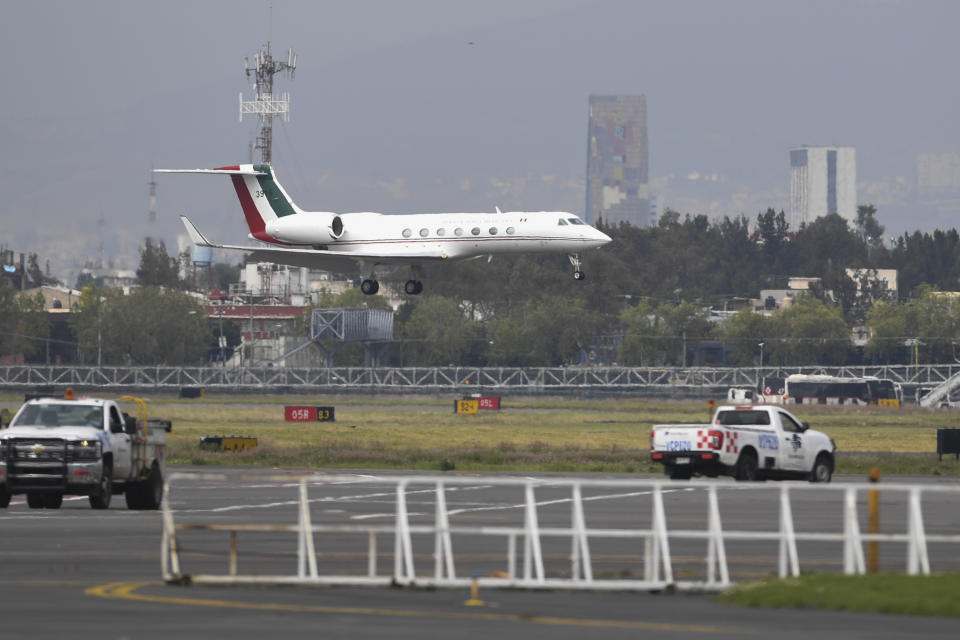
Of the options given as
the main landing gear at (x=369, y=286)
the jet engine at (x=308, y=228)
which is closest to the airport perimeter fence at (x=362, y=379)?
the jet engine at (x=308, y=228)

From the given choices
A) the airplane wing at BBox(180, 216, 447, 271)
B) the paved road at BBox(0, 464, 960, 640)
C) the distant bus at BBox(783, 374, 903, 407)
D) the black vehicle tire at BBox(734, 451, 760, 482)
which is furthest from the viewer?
the distant bus at BBox(783, 374, 903, 407)

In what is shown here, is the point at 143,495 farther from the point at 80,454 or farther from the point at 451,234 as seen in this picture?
the point at 451,234

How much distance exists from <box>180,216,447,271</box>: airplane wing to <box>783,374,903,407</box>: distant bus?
2569 inches

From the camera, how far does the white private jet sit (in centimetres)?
6944

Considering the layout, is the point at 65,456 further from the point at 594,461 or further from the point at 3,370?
the point at 3,370

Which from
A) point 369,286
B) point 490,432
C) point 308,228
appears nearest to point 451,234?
point 369,286

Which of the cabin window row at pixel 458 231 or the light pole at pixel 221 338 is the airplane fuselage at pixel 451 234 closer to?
the cabin window row at pixel 458 231

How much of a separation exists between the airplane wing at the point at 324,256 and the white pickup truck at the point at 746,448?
109 ft

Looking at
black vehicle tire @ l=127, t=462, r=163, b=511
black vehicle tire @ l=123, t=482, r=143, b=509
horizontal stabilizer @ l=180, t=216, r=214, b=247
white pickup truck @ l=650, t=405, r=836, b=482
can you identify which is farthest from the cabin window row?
black vehicle tire @ l=123, t=482, r=143, b=509

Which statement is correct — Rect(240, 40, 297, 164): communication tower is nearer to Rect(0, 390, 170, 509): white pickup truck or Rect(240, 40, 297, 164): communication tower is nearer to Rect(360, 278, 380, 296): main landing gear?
Rect(360, 278, 380, 296): main landing gear

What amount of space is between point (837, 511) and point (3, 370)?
11216 cm

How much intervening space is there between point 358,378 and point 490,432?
207 ft

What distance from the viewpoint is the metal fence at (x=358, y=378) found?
132m

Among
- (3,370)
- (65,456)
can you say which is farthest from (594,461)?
(3,370)
